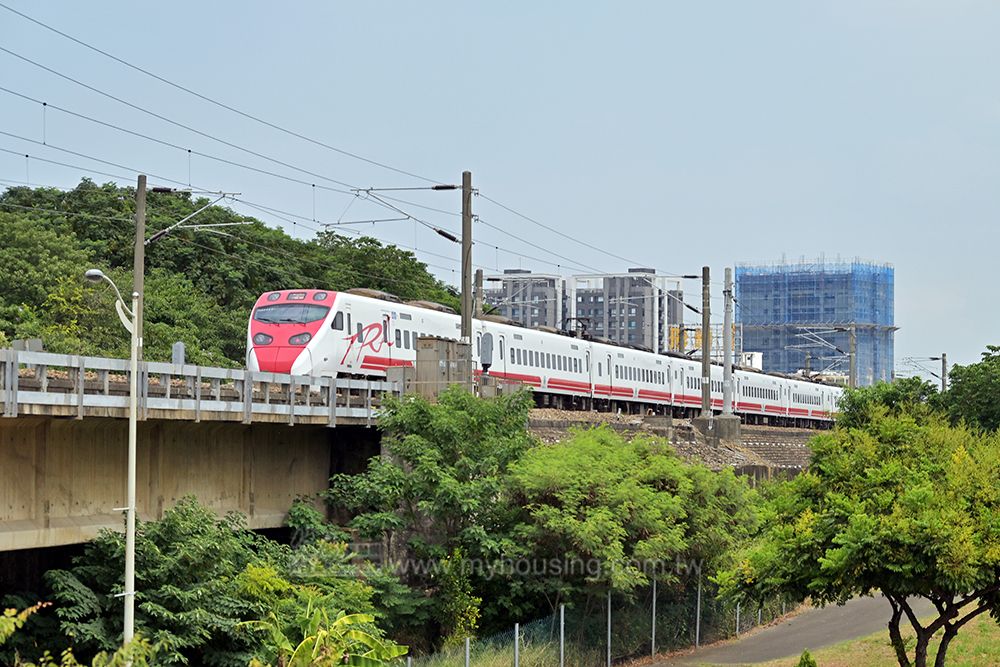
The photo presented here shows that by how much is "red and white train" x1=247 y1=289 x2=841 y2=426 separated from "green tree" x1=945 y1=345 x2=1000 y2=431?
10351 mm

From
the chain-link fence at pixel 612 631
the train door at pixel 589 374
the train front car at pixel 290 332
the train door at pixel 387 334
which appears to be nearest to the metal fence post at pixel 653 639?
the chain-link fence at pixel 612 631

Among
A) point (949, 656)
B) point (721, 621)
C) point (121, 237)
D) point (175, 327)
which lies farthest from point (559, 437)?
point (121, 237)

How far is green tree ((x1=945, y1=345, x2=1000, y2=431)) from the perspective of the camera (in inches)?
1800

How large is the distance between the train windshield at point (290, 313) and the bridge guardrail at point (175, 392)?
404 centimetres

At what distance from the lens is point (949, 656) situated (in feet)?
94.2

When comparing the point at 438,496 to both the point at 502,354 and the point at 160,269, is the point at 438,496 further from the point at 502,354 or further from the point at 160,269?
the point at 160,269

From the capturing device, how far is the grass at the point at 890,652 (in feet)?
91.7

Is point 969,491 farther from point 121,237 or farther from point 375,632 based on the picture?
point 121,237

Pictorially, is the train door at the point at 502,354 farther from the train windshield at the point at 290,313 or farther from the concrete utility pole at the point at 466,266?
the concrete utility pole at the point at 466,266

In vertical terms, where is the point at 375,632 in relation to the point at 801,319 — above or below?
below

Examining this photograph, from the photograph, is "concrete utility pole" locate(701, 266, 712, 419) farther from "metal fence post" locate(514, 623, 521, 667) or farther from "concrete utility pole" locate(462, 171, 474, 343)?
"metal fence post" locate(514, 623, 521, 667)

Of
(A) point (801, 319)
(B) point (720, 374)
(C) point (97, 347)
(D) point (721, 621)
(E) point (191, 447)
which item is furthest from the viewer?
(A) point (801, 319)

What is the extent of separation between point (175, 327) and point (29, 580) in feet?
112

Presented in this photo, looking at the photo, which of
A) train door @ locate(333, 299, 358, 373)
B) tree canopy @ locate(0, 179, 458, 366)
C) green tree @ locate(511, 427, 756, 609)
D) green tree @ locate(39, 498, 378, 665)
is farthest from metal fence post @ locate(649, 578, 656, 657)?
tree canopy @ locate(0, 179, 458, 366)
